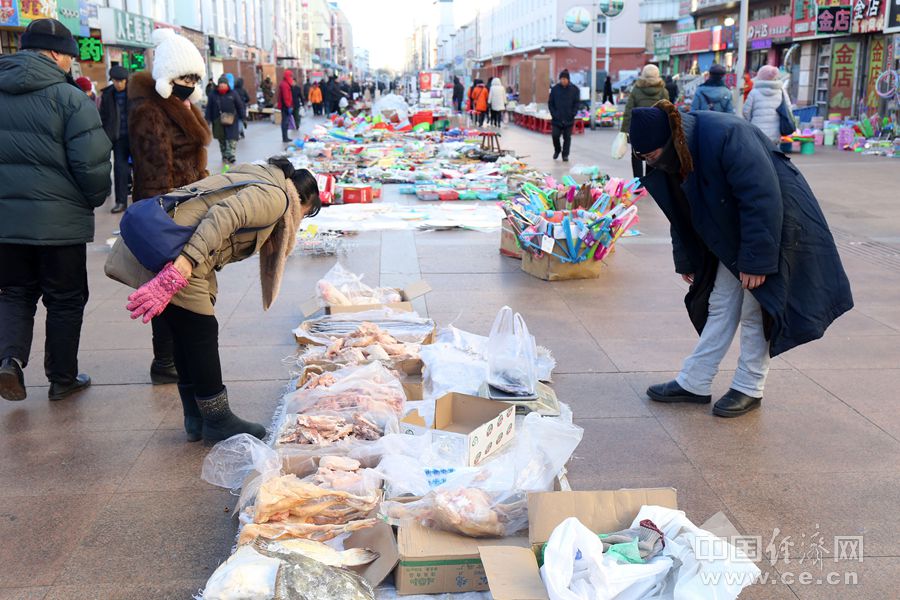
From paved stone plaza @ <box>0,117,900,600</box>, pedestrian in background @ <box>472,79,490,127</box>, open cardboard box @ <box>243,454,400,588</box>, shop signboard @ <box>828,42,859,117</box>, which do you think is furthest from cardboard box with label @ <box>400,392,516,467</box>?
pedestrian in background @ <box>472,79,490,127</box>

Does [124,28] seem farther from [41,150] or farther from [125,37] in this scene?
[41,150]

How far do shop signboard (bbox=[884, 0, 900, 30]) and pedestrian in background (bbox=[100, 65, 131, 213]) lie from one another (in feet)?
65.6

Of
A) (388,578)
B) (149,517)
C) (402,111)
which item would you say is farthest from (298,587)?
(402,111)

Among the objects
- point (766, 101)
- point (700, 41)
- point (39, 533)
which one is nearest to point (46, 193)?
point (39, 533)

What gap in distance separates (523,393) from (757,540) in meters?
1.31

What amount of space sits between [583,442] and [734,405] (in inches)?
33.2

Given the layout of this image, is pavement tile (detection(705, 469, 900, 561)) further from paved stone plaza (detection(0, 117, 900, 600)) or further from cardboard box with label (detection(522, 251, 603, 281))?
cardboard box with label (detection(522, 251, 603, 281))

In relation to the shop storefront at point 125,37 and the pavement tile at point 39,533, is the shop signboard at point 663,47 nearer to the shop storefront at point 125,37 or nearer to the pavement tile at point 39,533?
the shop storefront at point 125,37

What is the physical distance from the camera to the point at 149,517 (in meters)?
3.28

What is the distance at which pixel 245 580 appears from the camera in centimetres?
240

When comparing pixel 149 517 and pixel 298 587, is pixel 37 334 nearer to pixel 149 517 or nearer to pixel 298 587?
pixel 149 517

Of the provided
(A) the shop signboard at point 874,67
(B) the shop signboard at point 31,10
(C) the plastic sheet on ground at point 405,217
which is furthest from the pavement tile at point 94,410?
(A) the shop signboard at point 874,67

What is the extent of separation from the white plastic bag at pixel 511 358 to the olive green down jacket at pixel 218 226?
126cm

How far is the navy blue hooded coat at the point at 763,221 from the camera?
374 cm
